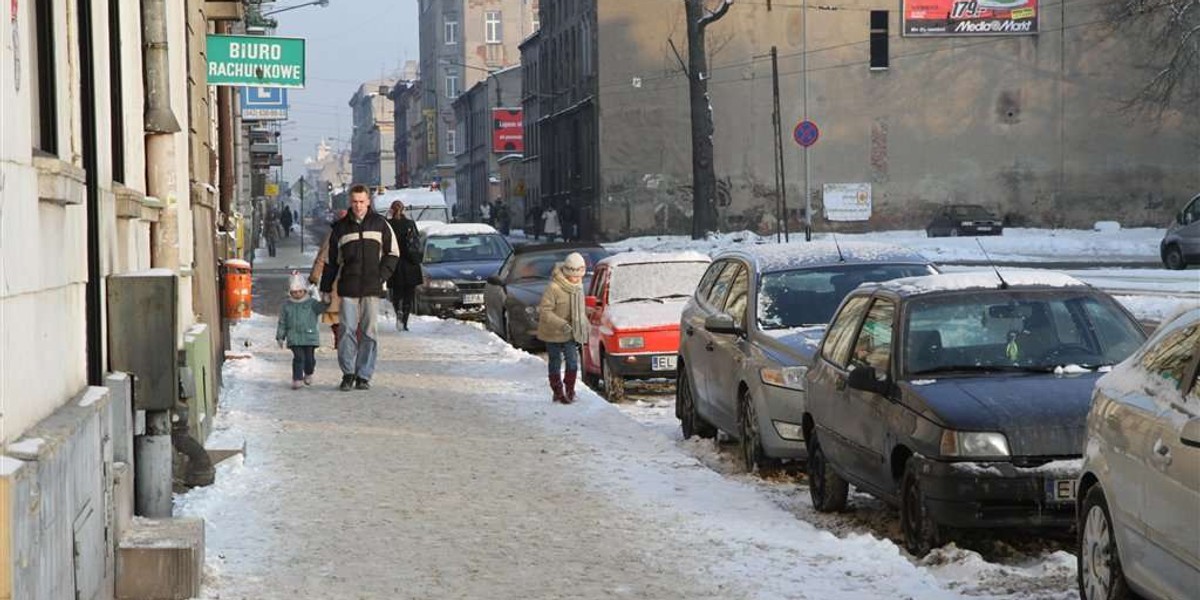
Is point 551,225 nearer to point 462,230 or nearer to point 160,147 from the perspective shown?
point 462,230

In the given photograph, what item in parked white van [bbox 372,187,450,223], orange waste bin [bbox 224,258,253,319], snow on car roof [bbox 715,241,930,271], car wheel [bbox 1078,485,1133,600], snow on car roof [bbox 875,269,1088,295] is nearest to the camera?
car wheel [bbox 1078,485,1133,600]

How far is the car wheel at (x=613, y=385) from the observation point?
17203 mm

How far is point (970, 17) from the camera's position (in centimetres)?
6103

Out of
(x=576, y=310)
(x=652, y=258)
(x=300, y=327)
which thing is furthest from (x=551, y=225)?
(x=576, y=310)

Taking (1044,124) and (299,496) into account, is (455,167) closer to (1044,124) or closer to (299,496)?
(1044,124)

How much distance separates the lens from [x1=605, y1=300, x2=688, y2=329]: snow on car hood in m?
17.2

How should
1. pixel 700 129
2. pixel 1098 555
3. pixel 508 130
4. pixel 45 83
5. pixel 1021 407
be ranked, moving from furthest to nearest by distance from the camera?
pixel 508 130
pixel 700 129
pixel 1021 407
pixel 1098 555
pixel 45 83

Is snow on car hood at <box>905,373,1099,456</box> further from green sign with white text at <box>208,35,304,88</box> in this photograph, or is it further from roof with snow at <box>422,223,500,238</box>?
roof with snow at <box>422,223,500,238</box>

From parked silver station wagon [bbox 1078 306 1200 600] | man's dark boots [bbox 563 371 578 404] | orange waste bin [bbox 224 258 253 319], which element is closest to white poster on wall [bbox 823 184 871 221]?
orange waste bin [bbox 224 258 253 319]

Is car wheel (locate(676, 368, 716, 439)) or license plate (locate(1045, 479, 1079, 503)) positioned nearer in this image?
license plate (locate(1045, 479, 1079, 503))

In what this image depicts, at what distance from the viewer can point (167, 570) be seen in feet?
24.4

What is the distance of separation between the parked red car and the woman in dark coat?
22.4ft

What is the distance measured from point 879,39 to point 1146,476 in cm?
5642

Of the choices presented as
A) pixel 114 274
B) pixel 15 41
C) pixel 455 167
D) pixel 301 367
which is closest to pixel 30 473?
pixel 15 41
